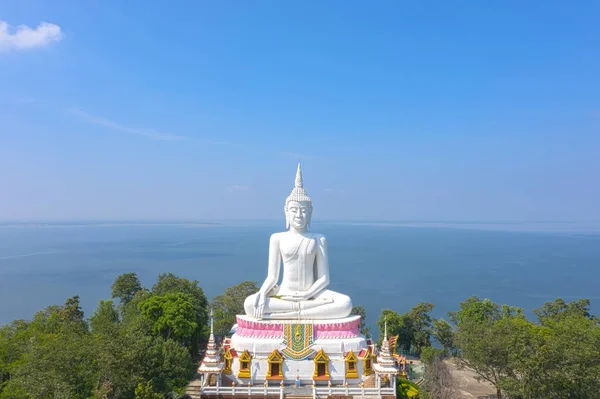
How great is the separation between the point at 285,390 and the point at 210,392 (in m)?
2.93

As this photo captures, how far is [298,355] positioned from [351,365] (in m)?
2.24

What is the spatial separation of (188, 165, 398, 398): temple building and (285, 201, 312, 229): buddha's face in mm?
2921

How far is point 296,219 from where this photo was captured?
19062 millimetres

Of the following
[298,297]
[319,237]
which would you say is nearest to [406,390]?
[298,297]

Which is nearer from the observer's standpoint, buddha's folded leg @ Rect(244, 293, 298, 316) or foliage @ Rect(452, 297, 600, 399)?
foliage @ Rect(452, 297, 600, 399)

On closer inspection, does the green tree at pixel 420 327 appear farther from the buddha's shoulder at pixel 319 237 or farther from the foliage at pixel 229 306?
the foliage at pixel 229 306

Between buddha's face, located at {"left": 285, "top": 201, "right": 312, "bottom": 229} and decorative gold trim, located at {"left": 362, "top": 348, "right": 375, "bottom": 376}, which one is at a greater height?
buddha's face, located at {"left": 285, "top": 201, "right": 312, "bottom": 229}

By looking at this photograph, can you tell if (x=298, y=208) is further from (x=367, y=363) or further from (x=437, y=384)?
(x=437, y=384)

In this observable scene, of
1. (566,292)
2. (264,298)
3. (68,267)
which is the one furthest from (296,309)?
(68,267)

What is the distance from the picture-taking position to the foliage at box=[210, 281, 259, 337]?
80.7 ft

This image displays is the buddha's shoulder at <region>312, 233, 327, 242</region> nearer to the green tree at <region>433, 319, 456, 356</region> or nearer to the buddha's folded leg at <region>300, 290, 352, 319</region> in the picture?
the buddha's folded leg at <region>300, 290, 352, 319</region>

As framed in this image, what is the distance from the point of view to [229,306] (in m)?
28.5

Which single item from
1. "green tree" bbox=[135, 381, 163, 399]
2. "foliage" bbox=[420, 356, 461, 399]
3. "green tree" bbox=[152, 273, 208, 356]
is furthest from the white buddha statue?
"green tree" bbox=[152, 273, 208, 356]

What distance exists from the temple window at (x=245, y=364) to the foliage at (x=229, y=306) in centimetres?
864
